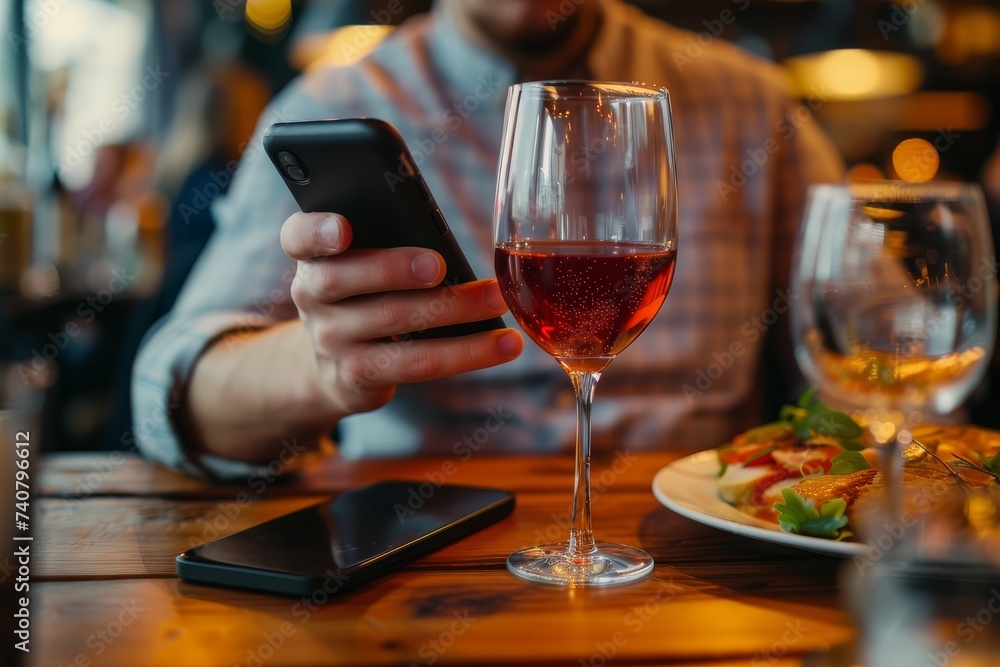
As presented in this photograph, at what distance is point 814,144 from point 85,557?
55.6 inches

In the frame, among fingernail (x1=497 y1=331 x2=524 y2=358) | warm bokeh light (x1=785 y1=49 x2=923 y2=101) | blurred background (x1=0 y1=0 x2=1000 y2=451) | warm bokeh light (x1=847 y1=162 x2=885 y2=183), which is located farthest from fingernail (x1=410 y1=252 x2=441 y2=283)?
warm bokeh light (x1=847 y1=162 x2=885 y2=183)

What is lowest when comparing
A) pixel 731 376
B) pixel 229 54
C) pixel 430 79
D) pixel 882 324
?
pixel 731 376

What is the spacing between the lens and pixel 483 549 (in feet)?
2.35

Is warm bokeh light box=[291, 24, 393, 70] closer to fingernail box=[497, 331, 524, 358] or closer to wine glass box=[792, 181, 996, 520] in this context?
fingernail box=[497, 331, 524, 358]

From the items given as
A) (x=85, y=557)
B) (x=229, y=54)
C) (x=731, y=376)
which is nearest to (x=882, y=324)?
(x=85, y=557)

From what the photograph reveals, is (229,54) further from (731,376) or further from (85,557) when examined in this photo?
(85,557)

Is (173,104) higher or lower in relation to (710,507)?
higher

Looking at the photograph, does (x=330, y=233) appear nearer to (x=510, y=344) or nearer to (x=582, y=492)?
(x=510, y=344)

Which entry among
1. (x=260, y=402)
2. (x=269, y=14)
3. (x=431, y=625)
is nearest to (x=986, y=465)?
(x=431, y=625)

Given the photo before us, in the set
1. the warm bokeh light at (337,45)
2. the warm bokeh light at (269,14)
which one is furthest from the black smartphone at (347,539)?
the warm bokeh light at (269,14)

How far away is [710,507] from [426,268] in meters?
0.29

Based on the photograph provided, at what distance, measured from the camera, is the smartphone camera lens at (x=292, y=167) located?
72cm

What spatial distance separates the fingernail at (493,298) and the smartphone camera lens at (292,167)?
0.17 metres

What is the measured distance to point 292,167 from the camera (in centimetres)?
73
